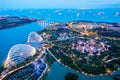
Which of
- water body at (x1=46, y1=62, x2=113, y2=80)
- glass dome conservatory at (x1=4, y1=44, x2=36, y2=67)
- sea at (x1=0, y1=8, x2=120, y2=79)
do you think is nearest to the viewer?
water body at (x1=46, y1=62, x2=113, y2=80)

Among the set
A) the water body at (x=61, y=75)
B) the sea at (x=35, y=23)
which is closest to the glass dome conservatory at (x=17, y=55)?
the sea at (x=35, y=23)

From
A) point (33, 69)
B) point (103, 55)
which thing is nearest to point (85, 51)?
point (103, 55)

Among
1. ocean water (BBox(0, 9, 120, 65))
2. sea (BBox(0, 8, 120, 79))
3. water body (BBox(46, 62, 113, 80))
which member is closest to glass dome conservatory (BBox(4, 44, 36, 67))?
sea (BBox(0, 8, 120, 79))

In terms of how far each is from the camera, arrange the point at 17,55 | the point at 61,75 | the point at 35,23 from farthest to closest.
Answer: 1. the point at 35,23
2. the point at 17,55
3. the point at 61,75

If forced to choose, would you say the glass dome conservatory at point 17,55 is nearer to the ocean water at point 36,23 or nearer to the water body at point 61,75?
the ocean water at point 36,23

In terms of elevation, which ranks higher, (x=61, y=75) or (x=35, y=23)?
(x=61, y=75)

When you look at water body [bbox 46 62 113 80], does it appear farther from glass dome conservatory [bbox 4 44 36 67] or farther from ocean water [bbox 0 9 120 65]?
ocean water [bbox 0 9 120 65]

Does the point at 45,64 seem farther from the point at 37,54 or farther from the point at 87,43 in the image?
the point at 87,43

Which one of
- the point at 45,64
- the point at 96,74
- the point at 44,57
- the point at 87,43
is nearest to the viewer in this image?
the point at 96,74

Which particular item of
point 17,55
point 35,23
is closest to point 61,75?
point 17,55

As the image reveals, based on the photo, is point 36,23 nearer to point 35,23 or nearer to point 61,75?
point 35,23

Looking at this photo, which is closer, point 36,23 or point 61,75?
point 61,75
